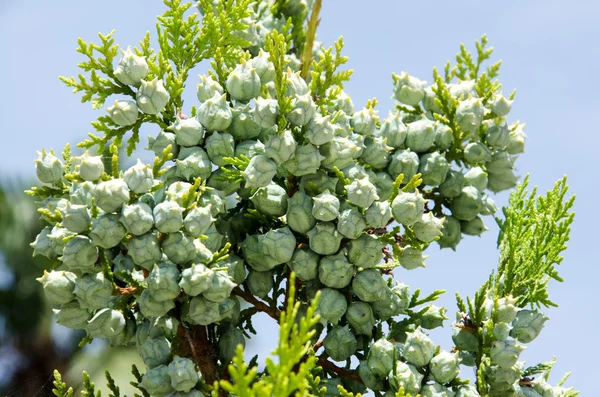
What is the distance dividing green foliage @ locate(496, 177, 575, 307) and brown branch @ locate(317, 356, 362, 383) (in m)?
0.61

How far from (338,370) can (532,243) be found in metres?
0.87

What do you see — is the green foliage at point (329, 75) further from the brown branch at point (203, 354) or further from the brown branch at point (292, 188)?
the brown branch at point (203, 354)

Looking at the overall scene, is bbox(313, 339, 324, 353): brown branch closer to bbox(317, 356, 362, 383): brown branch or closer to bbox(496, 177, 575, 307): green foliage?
bbox(317, 356, 362, 383): brown branch

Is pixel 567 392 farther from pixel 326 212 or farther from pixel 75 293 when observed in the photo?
pixel 75 293

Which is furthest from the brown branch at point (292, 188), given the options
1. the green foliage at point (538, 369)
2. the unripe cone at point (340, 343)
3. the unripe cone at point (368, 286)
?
the green foliage at point (538, 369)

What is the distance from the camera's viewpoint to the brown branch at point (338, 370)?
91.7 inches

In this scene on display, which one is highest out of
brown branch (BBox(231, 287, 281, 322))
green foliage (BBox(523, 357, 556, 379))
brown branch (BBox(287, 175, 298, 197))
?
green foliage (BBox(523, 357, 556, 379))

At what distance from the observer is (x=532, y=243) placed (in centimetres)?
270

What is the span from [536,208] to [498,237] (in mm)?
180

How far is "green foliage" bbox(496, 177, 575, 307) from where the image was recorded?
2.60 metres

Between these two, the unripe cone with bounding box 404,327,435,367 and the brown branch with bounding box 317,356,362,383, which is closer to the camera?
the unripe cone with bounding box 404,327,435,367

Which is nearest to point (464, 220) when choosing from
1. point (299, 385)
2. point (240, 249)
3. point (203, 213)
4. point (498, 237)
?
point (498, 237)

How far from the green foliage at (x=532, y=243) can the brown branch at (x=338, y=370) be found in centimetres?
61

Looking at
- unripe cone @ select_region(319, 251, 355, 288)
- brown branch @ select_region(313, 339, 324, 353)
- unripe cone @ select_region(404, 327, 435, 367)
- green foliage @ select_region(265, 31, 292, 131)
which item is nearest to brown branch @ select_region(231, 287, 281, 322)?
brown branch @ select_region(313, 339, 324, 353)
